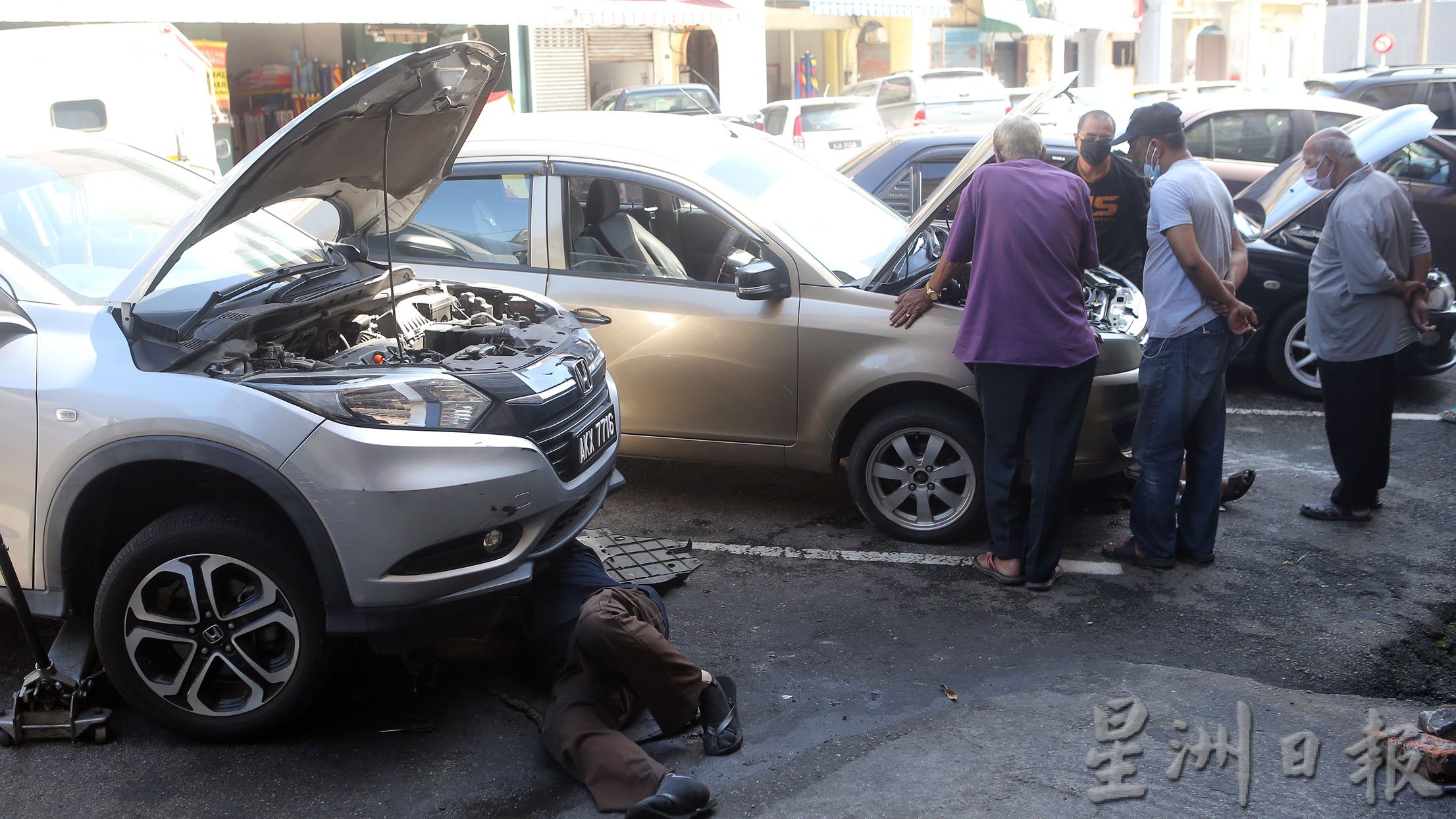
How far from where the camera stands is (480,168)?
5.55m

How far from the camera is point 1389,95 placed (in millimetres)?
13305

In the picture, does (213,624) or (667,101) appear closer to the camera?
(213,624)

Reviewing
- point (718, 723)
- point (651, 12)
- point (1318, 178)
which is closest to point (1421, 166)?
point (1318, 178)

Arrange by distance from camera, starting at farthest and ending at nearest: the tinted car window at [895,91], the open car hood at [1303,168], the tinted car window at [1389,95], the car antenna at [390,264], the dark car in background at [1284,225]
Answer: the tinted car window at [895,91] < the tinted car window at [1389,95] < the dark car in background at [1284,225] < the open car hood at [1303,168] < the car antenna at [390,264]

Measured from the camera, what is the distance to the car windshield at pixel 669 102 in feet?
64.1

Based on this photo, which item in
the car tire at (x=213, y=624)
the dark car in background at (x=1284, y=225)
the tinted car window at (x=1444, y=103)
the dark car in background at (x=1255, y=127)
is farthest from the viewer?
the tinted car window at (x=1444, y=103)

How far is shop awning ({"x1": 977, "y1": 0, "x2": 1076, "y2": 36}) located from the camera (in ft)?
104

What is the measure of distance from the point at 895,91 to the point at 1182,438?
18354mm

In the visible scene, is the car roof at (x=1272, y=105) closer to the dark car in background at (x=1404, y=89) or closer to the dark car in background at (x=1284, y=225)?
the dark car in background at (x=1284, y=225)

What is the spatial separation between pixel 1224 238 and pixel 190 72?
10.6 metres

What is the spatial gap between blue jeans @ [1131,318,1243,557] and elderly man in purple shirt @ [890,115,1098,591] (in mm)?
415

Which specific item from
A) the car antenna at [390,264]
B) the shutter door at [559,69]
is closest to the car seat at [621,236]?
the car antenna at [390,264]

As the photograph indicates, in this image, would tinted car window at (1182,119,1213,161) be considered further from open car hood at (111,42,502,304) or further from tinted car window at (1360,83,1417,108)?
open car hood at (111,42,502,304)

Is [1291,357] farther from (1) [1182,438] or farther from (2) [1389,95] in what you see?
(2) [1389,95]
